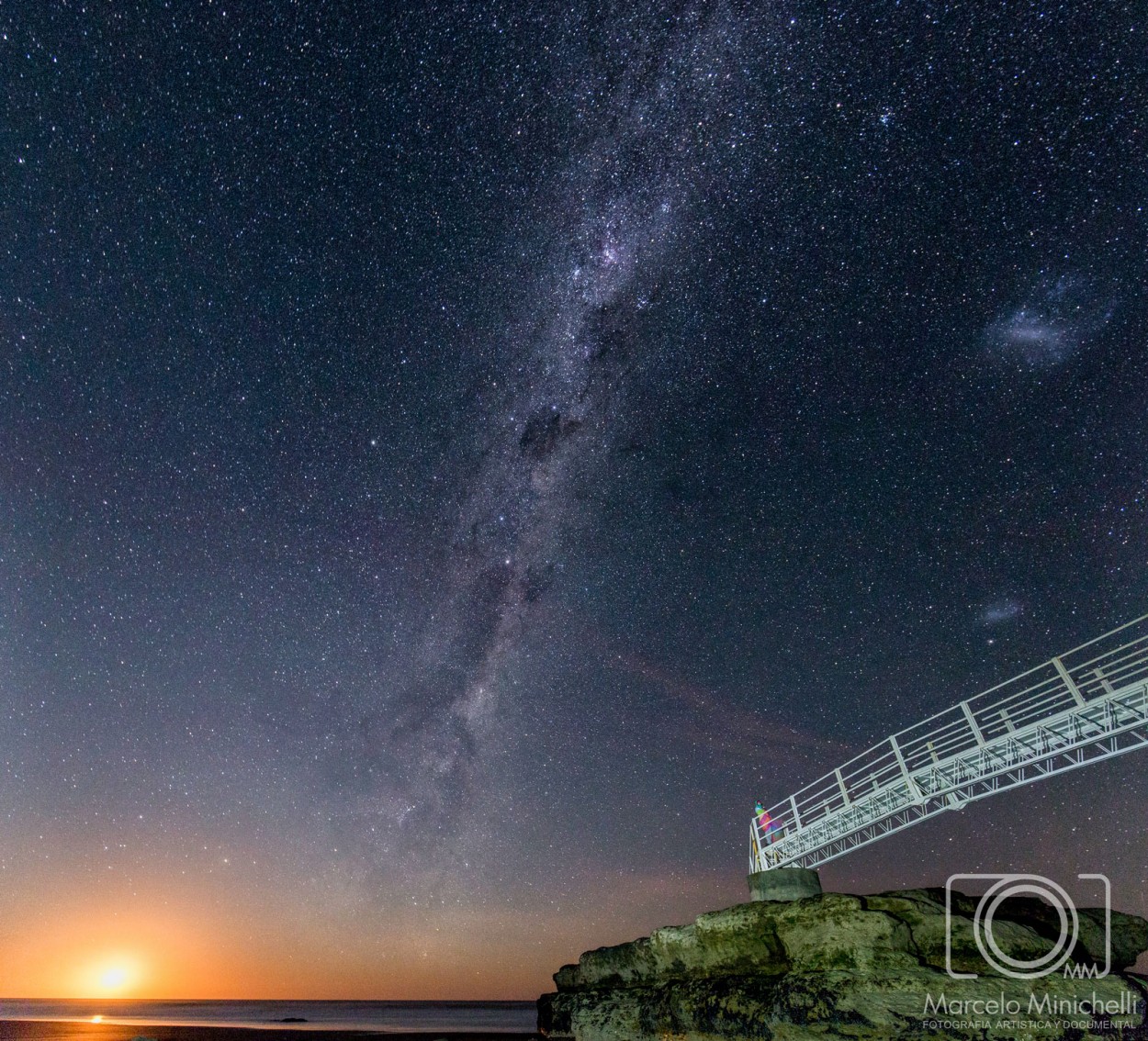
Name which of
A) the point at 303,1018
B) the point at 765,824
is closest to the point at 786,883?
the point at 765,824

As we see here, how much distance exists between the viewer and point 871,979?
43.1ft

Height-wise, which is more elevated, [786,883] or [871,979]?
[786,883]

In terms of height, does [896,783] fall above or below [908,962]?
above

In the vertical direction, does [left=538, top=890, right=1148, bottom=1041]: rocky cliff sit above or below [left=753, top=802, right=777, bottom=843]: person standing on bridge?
below

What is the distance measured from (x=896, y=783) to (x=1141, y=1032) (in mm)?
10245

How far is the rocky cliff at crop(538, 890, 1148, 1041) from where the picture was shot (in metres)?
12.0

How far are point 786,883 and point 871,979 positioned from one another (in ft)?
39.9

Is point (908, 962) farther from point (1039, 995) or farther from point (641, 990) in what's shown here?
point (641, 990)

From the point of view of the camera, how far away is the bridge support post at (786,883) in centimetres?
2425

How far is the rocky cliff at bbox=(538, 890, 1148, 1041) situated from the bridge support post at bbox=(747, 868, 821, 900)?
6.42 meters

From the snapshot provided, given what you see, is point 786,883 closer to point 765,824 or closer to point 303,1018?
point 765,824

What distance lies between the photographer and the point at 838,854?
24266mm

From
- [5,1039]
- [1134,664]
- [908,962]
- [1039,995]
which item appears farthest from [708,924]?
[5,1039]

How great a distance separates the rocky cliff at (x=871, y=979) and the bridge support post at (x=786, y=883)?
642cm
